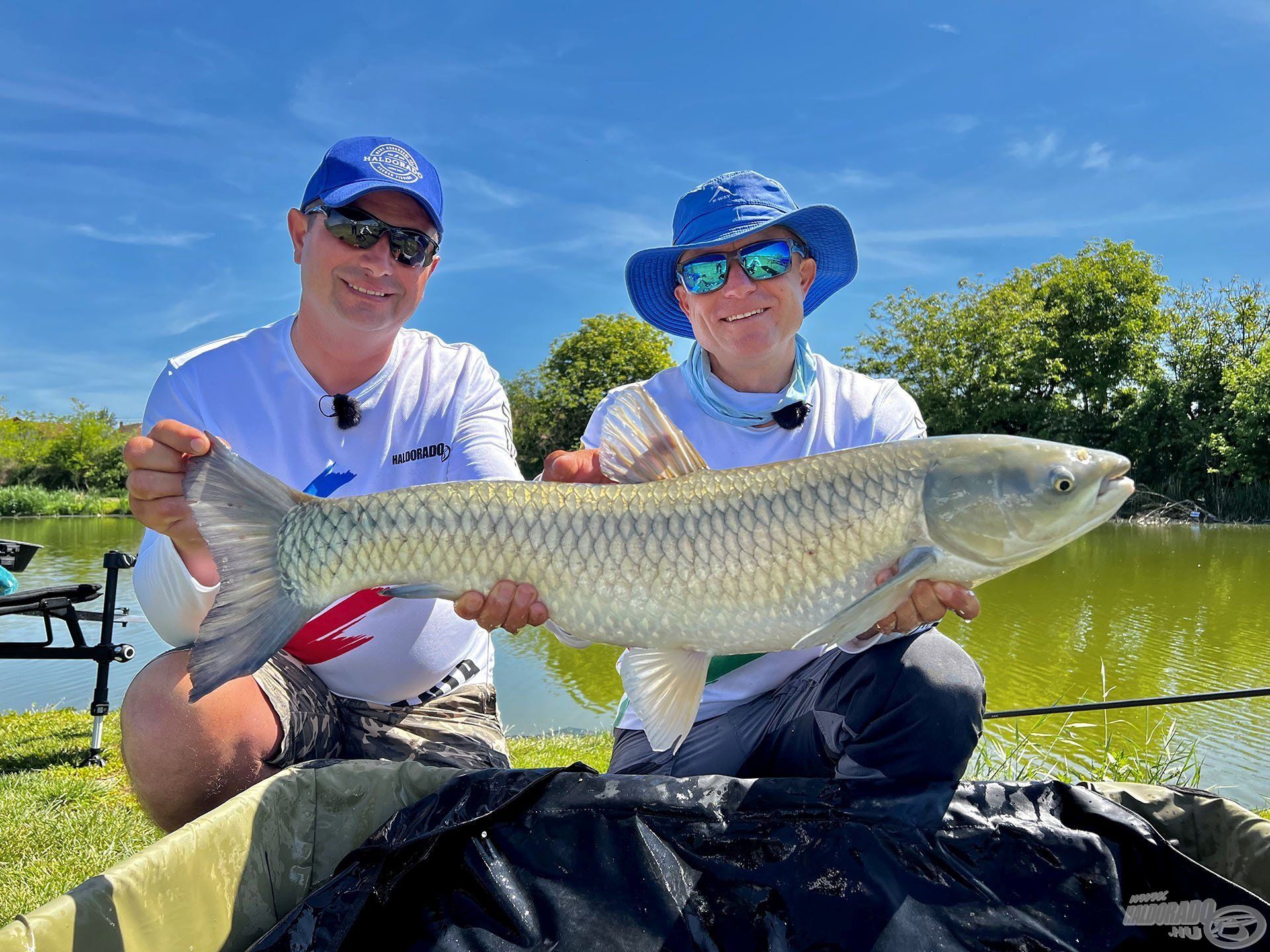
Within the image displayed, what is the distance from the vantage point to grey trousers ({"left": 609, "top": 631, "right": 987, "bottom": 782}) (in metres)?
2.01

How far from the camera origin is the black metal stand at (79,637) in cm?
445

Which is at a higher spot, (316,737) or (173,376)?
(173,376)

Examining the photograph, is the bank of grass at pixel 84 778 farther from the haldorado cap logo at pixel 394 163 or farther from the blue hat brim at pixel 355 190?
the haldorado cap logo at pixel 394 163

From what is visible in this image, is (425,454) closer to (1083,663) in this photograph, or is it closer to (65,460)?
(1083,663)

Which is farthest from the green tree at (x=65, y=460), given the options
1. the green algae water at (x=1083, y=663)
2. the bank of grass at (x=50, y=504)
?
the green algae water at (x=1083, y=663)

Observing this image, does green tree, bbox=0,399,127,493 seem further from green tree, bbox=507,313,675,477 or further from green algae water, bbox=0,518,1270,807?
green algae water, bbox=0,518,1270,807

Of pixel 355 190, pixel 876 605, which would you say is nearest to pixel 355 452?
pixel 355 190

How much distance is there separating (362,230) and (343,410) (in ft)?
1.92

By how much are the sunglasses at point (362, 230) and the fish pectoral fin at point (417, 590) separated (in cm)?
124

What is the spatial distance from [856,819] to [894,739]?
0.30 metres

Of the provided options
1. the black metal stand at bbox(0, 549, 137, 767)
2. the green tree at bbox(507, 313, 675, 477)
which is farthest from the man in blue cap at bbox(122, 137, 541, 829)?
the green tree at bbox(507, 313, 675, 477)

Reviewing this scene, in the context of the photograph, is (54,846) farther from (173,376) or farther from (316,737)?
(173,376)

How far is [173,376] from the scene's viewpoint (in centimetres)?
262

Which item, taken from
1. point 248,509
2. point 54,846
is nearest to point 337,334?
point 248,509
